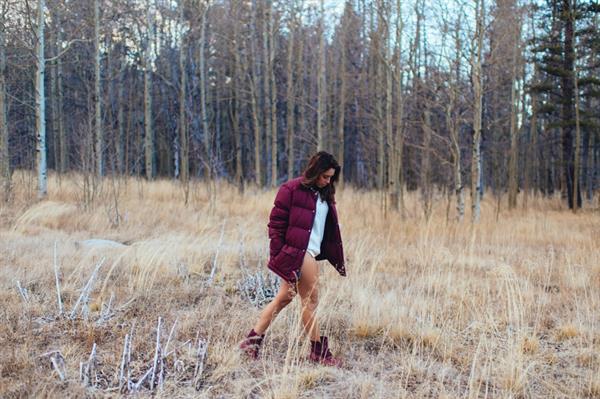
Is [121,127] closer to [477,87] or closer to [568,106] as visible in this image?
[477,87]

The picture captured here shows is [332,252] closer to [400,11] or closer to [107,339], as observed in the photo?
[107,339]

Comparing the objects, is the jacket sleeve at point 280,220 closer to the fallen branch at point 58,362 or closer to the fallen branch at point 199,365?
the fallen branch at point 199,365

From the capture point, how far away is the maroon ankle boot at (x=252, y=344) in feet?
13.0

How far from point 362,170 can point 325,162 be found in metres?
27.0

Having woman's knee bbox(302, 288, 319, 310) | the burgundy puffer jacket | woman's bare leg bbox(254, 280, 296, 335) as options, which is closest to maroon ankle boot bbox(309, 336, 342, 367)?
woman's knee bbox(302, 288, 319, 310)

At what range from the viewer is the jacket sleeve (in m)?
3.77

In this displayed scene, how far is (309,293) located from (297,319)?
785 mm

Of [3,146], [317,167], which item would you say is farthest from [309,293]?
[3,146]

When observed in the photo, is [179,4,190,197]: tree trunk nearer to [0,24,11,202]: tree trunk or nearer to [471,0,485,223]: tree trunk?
[0,24,11,202]: tree trunk

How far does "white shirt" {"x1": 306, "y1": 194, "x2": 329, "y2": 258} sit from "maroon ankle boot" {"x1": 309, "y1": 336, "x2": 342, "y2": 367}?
680mm

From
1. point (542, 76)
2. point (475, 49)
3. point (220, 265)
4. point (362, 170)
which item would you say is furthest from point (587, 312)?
point (362, 170)

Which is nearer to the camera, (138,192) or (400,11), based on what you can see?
(400,11)

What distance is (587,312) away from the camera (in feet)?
16.5

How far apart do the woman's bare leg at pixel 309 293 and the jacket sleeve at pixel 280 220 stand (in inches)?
8.9
